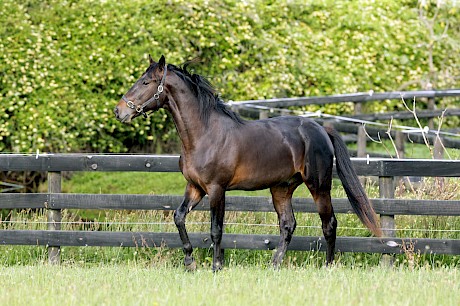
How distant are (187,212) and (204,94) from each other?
1111mm

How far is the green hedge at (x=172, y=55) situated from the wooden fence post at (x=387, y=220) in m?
7.01

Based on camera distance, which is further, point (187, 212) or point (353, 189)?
point (353, 189)

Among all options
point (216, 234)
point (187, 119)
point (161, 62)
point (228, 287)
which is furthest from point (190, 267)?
point (161, 62)

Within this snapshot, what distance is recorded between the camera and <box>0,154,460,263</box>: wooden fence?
886cm

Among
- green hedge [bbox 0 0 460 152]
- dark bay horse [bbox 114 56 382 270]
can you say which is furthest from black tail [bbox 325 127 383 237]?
green hedge [bbox 0 0 460 152]

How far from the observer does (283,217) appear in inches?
344

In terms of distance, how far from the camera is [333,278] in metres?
6.99

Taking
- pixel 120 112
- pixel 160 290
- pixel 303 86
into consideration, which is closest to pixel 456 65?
pixel 303 86

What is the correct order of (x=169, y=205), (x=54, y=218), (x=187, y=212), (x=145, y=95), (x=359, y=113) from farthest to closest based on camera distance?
(x=359, y=113), (x=54, y=218), (x=169, y=205), (x=187, y=212), (x=145, y=95)

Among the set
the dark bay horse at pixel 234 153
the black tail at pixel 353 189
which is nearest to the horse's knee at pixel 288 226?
the dark bay horse at pixel 234 153

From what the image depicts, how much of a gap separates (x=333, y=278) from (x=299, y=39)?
10.9m

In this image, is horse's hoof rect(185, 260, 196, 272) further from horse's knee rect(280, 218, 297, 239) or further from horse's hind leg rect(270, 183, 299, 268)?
horse's knee rect(280, 218, 297, 239)

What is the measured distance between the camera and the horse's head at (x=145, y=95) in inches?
316

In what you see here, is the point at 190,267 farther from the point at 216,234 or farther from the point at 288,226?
the point at 288,226
